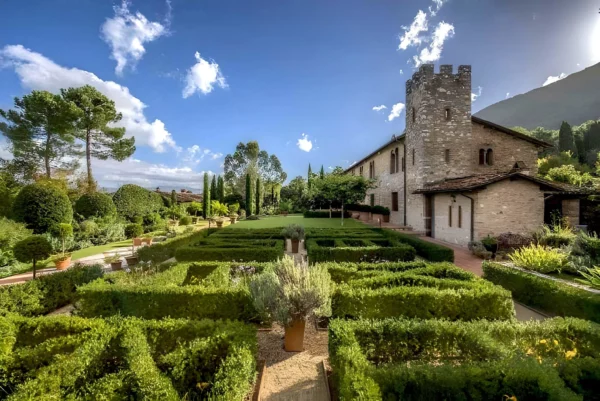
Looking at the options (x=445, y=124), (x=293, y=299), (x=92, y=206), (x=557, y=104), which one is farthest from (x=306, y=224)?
(x=557, y=104)

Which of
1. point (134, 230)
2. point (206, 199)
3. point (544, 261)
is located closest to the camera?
point (544, 261)

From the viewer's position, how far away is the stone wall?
1285 cm

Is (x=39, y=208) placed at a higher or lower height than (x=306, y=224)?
higher

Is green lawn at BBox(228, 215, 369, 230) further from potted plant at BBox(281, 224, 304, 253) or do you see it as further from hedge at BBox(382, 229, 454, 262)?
hedge at BBox(382, 229, 454, 262)

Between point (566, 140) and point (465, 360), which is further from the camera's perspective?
point (566, 140)

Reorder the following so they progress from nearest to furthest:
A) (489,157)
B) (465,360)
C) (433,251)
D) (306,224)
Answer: (465,360), (433,251), (489,157), (306,224)

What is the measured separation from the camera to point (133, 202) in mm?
23797

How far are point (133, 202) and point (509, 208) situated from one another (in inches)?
1037

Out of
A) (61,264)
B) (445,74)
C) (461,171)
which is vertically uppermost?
(445,74)

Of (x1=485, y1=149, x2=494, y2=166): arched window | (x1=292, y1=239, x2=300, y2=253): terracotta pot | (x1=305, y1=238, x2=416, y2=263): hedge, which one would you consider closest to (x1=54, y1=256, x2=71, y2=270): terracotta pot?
(x1=292, y1=239, x2=300, y2=253): terracotta pot

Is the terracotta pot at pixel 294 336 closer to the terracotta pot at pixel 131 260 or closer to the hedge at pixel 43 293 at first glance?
the hedge at pixel 43 293

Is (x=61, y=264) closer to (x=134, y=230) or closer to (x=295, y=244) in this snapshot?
(x=134, y=230)

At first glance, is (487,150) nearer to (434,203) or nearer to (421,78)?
(434,203)

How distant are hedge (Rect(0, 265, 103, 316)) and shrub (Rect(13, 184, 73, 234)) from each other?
11161mm
